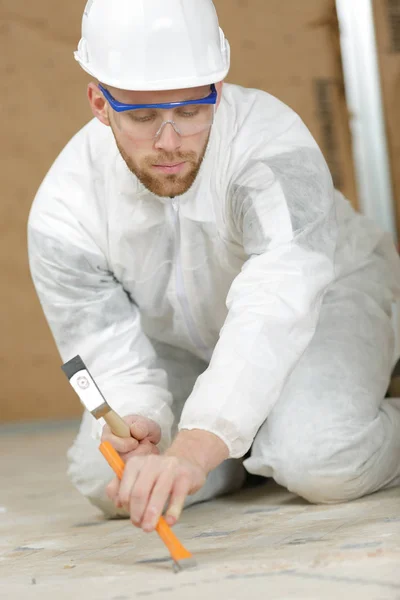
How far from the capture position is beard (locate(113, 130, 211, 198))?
1541 millimetres

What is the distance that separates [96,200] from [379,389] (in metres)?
0.67

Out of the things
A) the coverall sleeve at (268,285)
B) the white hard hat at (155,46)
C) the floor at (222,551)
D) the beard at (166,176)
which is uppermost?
the white hard hat at (155,46)

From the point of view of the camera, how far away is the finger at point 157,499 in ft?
3.79

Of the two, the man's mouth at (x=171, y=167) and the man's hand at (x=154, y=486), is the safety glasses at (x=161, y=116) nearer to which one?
the man's mouth at (x=171, y=167)

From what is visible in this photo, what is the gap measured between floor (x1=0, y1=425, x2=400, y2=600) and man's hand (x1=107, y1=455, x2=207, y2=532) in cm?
8

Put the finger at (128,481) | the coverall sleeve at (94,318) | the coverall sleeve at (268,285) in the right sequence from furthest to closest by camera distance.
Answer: the coverall sleeve at (94,318)
the coverall sleeve at (268,285)
the finger at (128,481)

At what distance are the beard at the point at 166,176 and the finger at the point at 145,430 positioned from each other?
400 millimetres

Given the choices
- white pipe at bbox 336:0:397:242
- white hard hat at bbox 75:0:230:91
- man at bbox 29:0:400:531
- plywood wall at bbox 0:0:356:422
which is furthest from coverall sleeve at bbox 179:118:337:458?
white pipe at bbox 336:0:397:242

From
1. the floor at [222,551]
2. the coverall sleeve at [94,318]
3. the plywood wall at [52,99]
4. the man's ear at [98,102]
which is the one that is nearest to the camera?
the floor at [222,551]

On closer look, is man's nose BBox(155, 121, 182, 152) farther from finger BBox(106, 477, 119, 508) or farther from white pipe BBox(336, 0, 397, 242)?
white pipe BBox(336, 0, 397, 242)

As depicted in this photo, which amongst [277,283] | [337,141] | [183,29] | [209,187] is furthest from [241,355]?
[337,141]

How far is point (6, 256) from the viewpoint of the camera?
3129mm

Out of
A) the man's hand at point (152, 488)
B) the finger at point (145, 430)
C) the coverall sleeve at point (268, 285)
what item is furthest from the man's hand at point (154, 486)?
the finger at point (145, 430)

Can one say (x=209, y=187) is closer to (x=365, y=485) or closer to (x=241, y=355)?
(x=241, y=355)
